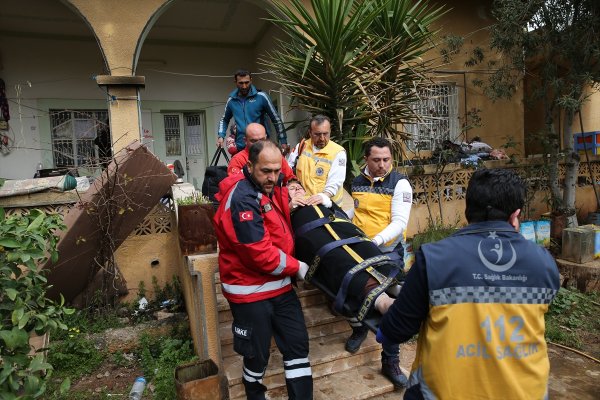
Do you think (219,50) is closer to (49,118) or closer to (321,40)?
(49,118)

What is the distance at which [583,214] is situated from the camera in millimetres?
7605

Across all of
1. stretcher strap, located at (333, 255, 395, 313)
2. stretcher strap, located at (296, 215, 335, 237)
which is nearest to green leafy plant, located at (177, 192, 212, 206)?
stretcher strap, located at (296, 215, 335, 237)

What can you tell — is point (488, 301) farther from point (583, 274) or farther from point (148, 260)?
point (583, 274)

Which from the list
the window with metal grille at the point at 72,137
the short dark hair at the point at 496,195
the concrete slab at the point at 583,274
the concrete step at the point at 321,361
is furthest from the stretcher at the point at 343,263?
the window with metal grille at the point at 72,137

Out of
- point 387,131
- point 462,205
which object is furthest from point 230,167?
point 462,205

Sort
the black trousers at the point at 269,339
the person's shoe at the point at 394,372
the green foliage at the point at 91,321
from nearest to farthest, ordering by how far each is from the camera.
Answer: the black trousers at the point at 269,339
the person's shoe at the point at 394,372
the green foliage at the point at 91,321

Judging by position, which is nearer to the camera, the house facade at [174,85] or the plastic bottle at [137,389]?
the plastic bottle at [137,389]

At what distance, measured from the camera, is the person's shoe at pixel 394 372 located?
3158 millimetres

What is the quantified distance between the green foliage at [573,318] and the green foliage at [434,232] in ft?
5.05

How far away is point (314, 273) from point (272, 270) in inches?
A: 12.3

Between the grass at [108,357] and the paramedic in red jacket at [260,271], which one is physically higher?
the paramedic in red jacket at [260,271]

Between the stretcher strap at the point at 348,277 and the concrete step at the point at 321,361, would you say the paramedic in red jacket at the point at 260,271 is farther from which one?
the concrete step at the point at 321,361

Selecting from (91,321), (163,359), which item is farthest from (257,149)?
(91,321)

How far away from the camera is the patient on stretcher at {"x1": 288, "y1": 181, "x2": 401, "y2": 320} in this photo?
2.16 m
